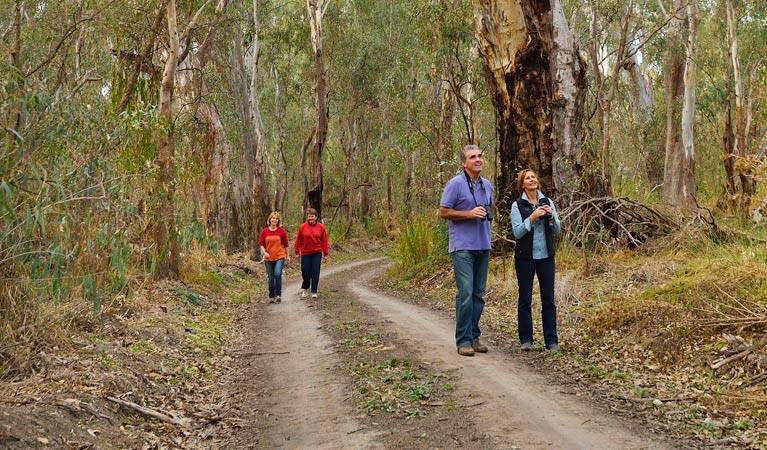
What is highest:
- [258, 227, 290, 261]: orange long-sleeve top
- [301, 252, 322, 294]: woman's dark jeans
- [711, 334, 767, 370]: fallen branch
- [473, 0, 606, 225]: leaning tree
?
[473, 0, 606, 225]: leaning tree

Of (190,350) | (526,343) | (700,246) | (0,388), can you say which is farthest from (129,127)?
(700,246)

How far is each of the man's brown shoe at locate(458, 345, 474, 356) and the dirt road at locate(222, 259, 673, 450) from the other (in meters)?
0.08

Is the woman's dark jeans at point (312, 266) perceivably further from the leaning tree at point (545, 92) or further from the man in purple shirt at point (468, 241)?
the man in purple shirt at point (468, 241)

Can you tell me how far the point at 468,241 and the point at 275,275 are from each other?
6.82 metres

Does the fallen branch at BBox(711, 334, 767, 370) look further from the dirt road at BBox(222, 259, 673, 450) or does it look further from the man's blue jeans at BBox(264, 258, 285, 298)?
the man's blue jeans at BBox(264, 258, 285, 298)

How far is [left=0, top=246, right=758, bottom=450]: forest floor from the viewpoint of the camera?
4512mm

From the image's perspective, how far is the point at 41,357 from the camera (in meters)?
5.88

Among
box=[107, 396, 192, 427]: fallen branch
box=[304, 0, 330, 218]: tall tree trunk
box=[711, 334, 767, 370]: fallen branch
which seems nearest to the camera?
box=[107, 396, 192, 427]: fallen branch

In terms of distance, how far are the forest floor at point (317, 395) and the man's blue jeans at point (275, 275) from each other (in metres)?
3.68

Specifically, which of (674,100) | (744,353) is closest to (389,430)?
A: (744,353)

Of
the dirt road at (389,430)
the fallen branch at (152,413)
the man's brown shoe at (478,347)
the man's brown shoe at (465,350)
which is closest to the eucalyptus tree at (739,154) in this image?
the man's brown shoe at (478,347)

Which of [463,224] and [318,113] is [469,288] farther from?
[318,113]

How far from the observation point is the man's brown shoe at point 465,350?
22.0 ft

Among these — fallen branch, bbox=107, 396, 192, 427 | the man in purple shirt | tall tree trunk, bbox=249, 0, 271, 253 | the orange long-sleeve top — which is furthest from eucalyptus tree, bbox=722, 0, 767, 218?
tall tree trunk, bbox=249, 0, 271, 253
